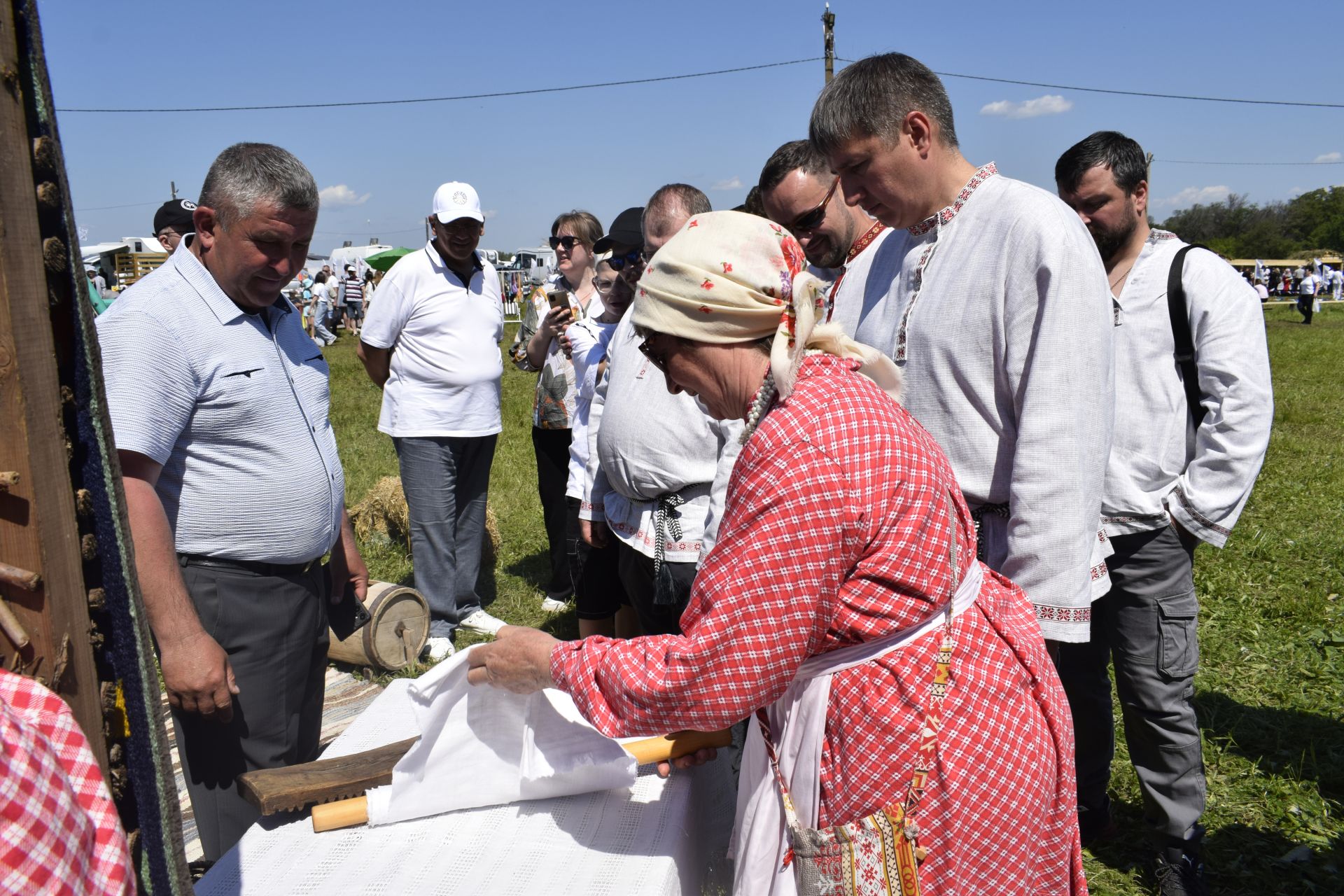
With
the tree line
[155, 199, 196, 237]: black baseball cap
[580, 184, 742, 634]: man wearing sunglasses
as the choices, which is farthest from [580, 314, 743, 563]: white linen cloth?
the tree line

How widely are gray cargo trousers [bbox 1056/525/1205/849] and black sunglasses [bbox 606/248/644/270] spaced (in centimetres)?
216

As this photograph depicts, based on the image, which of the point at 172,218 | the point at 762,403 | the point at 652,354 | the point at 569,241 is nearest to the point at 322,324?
the point at 172,218

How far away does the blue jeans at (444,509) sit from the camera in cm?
500

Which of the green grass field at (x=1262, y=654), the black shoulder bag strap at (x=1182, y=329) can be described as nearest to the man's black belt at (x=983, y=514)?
the black shoulder bag strap at (x=1182, y=329)

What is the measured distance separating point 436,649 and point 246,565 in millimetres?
2665

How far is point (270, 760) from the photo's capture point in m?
2.58

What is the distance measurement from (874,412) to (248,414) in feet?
5.43

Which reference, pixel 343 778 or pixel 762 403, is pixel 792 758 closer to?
pixel 762 403

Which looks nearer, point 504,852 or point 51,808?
point 51,808

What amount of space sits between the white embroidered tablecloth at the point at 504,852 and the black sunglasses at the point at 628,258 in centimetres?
256

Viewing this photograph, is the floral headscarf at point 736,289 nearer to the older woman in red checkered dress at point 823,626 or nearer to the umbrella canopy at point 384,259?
the older woman in red checkered dress at point 823,626

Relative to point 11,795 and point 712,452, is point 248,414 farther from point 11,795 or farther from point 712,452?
point 11,795

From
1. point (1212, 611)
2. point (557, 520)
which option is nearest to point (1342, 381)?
point (1212, 611)

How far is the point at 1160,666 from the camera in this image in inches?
111
